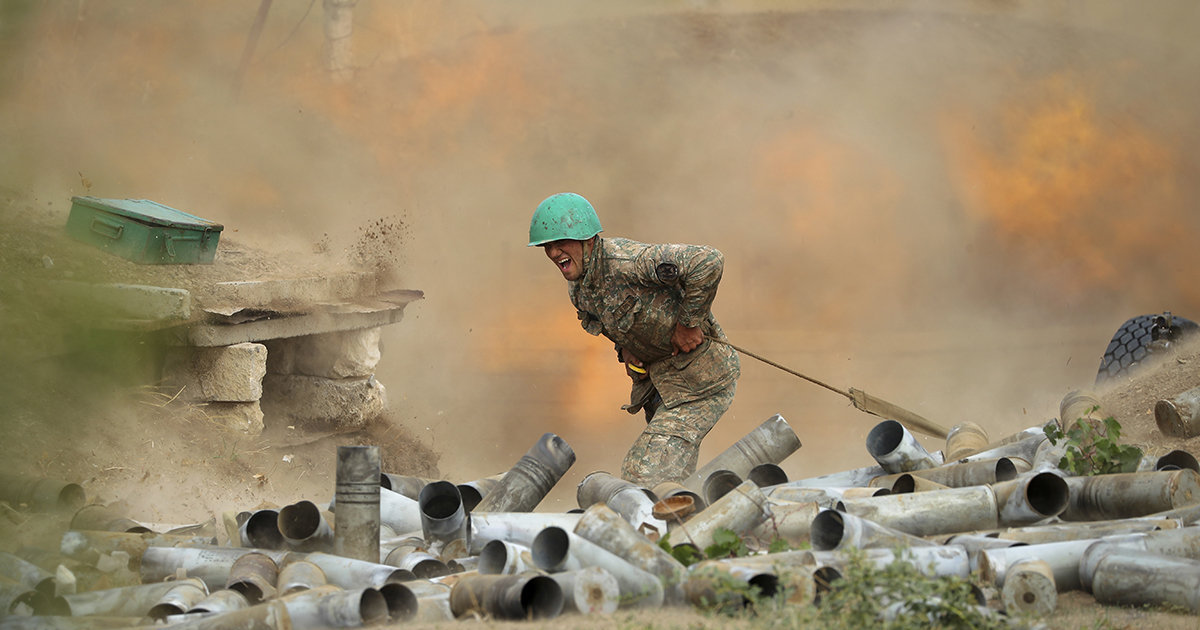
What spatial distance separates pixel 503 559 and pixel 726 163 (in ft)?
32.1

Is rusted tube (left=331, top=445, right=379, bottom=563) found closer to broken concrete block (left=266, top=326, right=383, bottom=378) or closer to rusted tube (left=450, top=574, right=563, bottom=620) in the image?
rusted tube (left=450, top=574, right=563, bottom=620)

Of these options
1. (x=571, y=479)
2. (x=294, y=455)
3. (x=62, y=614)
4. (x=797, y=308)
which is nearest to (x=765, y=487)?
(x=62, y=614)

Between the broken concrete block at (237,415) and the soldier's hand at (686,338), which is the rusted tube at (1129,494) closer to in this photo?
the soldier's hand at (686,338)

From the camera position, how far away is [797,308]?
12586 mm

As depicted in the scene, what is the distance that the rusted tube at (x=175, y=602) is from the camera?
11.9 feet

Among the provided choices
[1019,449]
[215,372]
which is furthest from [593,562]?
[215,372]

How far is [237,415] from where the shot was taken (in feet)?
24.4

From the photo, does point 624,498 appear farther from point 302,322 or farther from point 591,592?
point 302,322

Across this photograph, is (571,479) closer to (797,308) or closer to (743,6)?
(797,308)

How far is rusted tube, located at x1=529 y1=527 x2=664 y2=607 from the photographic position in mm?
3393

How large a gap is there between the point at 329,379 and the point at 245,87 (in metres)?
5.31

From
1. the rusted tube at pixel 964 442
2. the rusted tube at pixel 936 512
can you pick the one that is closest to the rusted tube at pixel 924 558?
the rusted tube at pixel 936 512

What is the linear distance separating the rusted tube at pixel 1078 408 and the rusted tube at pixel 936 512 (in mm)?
1781

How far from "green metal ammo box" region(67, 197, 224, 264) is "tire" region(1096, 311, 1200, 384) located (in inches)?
270
